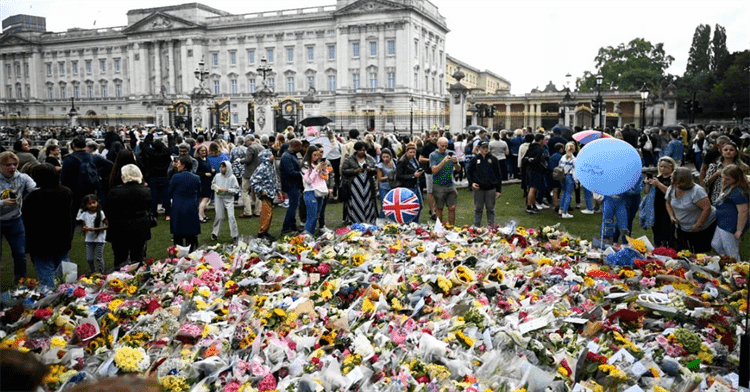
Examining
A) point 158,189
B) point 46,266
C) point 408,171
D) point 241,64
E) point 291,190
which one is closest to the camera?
point 46,266

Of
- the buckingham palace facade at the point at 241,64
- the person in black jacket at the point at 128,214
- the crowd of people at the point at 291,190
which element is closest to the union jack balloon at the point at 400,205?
the crowd of people at the point at 291,190

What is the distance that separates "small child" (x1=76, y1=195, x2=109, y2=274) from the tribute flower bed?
113cm

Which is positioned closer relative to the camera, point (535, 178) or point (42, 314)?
point (42, 314)

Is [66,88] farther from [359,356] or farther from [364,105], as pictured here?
[359,356]

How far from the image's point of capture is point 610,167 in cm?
739

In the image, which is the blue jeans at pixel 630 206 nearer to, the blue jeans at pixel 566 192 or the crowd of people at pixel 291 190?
the crowd of people at pixel 291 190

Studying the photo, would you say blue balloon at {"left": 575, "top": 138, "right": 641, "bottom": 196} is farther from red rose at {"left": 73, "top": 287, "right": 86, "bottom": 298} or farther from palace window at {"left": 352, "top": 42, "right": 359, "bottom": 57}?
palace window at {"left": 352, "top": 42, "right": 359, "bottom": 57}

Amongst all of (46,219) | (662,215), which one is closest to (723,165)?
(662,215)

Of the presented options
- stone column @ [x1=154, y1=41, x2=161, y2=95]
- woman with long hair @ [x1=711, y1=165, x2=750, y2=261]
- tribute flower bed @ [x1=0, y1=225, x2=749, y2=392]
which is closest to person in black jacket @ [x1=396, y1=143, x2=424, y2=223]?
tribute flower bed @ [x1=0, y1=225, x2=749, y2=392]

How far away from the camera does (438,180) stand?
34.3ft

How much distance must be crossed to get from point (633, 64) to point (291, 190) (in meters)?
77.4

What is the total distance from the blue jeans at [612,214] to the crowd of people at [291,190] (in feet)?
0.06

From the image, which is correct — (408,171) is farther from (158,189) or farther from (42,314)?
(42,314)

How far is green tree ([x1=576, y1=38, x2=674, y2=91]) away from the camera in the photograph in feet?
247
